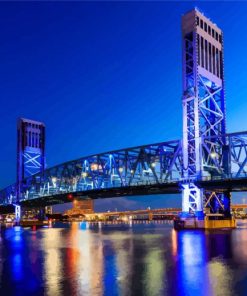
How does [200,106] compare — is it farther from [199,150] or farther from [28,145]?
[28,145]

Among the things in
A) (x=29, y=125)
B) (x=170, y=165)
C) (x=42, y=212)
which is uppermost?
(x=29, y=125)

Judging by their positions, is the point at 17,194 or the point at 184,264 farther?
the point at 17,194

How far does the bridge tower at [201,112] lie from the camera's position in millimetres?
85688

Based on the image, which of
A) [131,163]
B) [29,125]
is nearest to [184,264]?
[131,163]

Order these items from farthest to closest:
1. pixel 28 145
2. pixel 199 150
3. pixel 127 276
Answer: pixel 28 145 → pixel 199 150 → pixel 127 276

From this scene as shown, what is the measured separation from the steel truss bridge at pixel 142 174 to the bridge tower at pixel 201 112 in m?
0.52

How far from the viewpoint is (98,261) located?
27.8m

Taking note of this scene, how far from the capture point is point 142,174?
114562mm

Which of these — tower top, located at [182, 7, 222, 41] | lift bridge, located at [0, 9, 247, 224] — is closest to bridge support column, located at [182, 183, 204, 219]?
lift bridge, located at [0, 9, 247, 224]

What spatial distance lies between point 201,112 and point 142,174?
100 feet

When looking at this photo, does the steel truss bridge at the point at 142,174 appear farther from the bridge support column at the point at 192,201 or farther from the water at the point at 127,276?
the water at the point at 127,276

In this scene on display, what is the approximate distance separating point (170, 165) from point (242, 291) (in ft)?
275

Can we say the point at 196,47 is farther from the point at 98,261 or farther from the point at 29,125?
the point at 29,125

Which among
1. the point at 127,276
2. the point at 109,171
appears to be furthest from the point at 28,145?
the point at 127,276
